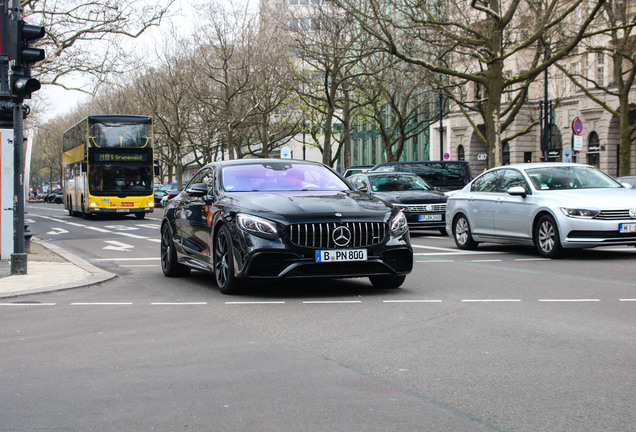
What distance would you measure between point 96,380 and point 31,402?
596 millimetres

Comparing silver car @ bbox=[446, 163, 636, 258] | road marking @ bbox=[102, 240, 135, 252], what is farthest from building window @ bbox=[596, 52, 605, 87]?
road marking @ bbox=[102, 240, 135, 252]

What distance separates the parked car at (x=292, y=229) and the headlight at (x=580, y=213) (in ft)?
15.3

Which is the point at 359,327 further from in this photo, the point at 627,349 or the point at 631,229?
the point at 631,229

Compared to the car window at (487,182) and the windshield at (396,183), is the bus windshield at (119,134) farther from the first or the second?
the car window at (487,182)

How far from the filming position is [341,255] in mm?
9422

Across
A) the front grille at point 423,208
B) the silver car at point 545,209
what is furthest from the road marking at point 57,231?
the silver car at point 545,209

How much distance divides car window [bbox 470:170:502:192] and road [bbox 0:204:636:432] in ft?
17.9

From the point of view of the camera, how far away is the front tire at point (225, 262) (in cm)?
973

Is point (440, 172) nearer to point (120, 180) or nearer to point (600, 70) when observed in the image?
point (120, 180)

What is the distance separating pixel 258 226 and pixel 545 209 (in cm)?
668

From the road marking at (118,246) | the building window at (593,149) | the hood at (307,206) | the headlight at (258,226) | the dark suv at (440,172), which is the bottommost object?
the road marking at (118,246)

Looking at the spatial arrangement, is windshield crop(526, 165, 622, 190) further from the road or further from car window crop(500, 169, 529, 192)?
the road

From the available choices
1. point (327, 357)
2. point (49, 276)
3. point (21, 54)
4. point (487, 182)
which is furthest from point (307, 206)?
point (487, 182)

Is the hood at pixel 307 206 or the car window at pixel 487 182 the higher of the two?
the car window at pixel 487 182
